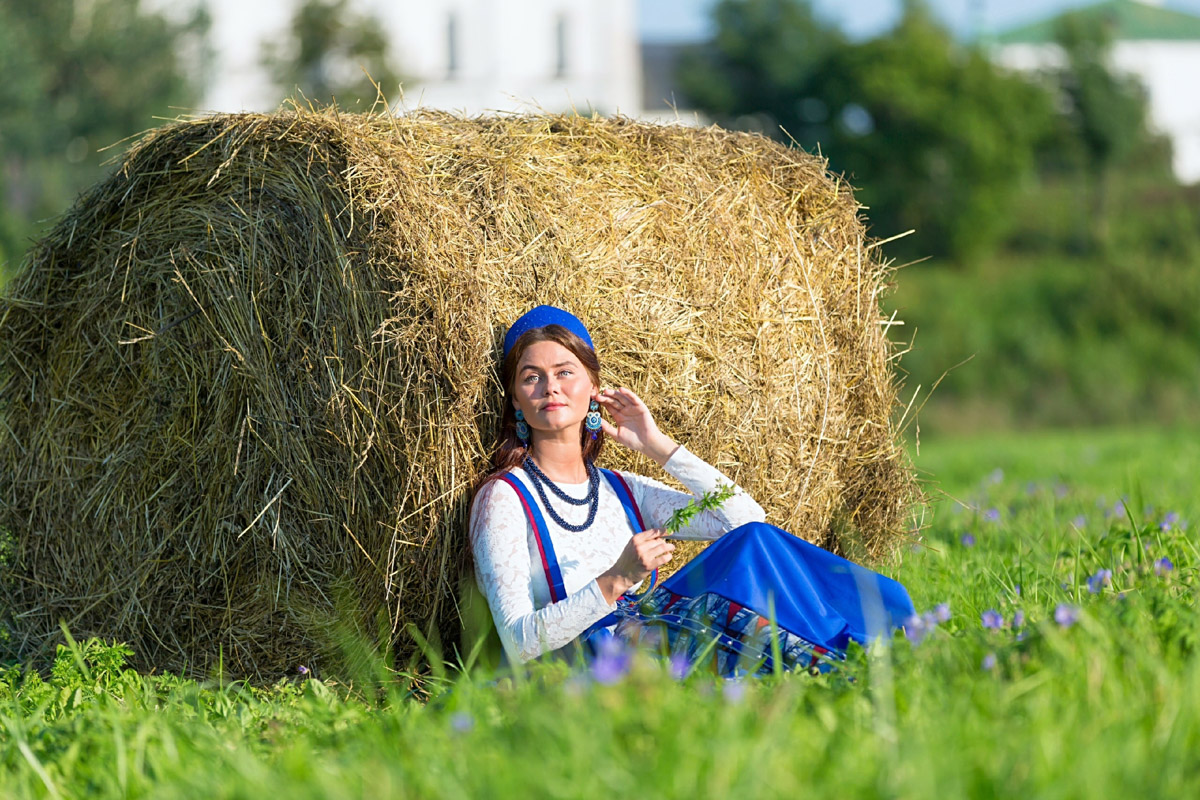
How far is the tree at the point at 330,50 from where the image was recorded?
28469mm

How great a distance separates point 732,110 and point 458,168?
32829 mm

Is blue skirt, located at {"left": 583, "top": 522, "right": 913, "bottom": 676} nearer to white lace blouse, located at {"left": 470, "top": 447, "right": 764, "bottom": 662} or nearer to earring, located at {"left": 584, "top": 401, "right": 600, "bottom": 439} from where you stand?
white lace blouse, located at {"left": 470, "top": 447, "right": 764, "bottom": 662}

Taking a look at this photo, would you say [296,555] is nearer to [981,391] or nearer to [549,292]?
[549,292]

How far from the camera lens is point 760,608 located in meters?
3.39

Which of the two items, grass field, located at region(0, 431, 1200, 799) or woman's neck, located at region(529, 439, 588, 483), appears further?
woman's neck, located at region(529, 439, 588, 483)

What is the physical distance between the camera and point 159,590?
4543 millimetres

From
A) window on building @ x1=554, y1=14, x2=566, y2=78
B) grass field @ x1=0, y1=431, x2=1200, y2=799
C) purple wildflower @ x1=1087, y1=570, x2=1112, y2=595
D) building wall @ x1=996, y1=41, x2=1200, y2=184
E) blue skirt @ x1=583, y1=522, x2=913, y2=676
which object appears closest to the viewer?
grass field @ x1=0, y1=431, x2=1200, y2=799

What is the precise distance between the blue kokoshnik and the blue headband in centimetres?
91

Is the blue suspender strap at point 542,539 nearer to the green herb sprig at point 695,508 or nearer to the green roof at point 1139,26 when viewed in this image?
the green herb sprig at point 695,508

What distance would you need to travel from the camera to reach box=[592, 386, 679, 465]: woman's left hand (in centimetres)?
423

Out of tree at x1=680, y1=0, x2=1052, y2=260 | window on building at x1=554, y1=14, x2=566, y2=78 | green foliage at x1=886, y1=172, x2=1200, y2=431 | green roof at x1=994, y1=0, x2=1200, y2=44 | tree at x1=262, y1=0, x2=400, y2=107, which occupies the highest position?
green roof at x1=994, y1=0, x2=1200, y2=44

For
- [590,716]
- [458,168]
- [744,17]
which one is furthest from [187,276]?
[744,17]

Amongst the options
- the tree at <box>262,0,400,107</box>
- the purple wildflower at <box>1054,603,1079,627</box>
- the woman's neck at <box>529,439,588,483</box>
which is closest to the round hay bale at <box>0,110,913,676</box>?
the woman's neck at <box>529,439,588,483</box>

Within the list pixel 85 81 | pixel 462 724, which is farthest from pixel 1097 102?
pixel 462 724
